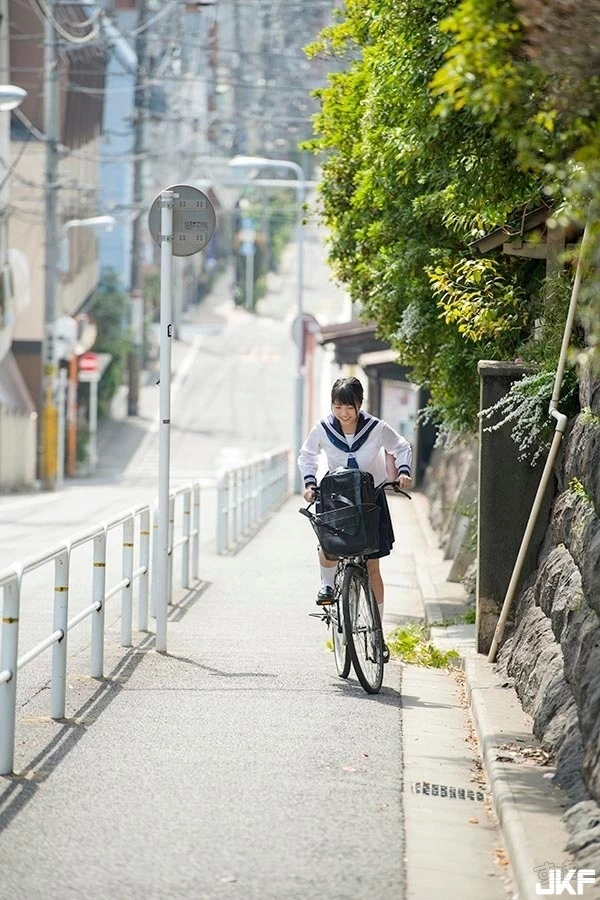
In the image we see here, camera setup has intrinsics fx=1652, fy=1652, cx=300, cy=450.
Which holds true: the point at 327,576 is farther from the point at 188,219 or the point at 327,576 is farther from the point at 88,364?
the point at 88,364

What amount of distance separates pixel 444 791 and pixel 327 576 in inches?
110

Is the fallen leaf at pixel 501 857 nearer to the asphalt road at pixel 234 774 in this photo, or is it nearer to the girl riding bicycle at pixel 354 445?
the asphalt road at pixel 234 774

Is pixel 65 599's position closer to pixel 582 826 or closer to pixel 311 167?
pixel 582 826

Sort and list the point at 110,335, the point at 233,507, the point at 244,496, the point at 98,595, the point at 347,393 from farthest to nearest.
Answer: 1. the point at 110,335
2. the point at 244,496
3. the point at 233,507
4. the point at 347,393
5. the point at 98,595

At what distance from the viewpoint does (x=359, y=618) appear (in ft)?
30.9

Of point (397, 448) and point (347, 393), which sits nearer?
point (347, 393)

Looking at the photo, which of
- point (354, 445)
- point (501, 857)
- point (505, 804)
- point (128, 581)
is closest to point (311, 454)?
point (354, 445)

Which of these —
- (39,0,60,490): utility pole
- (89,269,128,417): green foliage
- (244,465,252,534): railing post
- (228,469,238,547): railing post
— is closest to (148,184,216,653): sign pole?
(228,469,238,547): railing post

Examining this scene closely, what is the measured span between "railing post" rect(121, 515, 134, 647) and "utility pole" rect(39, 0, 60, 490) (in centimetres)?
2890

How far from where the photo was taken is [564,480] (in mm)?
9523

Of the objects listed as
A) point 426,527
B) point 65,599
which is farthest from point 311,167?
point 65,599

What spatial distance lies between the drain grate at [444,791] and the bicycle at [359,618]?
1837 millimetres

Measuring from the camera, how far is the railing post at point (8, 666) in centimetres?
700

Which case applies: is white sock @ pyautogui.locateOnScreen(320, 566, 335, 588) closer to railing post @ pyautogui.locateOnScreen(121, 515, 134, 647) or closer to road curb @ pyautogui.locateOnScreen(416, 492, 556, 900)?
road curb @ pyautogui.locateOnScreen(416, 492, 556, 900)
